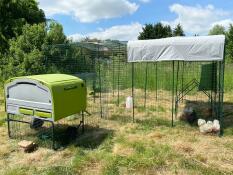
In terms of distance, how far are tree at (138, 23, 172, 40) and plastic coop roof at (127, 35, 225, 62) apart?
36.7 m

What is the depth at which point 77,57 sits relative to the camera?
1058cm

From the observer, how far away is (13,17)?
17000mm

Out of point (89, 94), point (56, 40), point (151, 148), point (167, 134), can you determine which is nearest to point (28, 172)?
point (151, 148)

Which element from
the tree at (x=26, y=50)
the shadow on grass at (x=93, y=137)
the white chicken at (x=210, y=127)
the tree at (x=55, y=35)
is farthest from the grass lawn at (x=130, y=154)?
the tree at (x=55, y=35)

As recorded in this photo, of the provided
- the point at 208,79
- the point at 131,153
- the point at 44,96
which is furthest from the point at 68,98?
the point at 208,79

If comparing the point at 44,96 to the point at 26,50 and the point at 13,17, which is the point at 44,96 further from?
the point at 13,17

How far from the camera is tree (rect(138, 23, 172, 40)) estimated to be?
43.3 meters

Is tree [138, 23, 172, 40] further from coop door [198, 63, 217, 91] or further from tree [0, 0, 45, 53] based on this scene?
coop door [198, 63, 217, 91]

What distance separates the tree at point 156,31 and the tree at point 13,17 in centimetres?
2735

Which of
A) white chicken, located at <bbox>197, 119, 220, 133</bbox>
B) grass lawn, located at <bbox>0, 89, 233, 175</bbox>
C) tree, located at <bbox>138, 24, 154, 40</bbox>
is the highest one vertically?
tree, located at <bbox>138, 24, 154, 40</bbox>

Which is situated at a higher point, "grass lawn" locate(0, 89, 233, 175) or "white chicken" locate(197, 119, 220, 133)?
"white chicken" locate(197, 119, 220, 133)

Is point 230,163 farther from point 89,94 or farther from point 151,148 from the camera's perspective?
point 89,94

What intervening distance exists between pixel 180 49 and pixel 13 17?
12906 mm

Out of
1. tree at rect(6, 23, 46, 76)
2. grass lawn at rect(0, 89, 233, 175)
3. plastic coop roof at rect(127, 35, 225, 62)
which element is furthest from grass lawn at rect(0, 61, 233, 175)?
tree at rect(6, 23, 46, 76)
